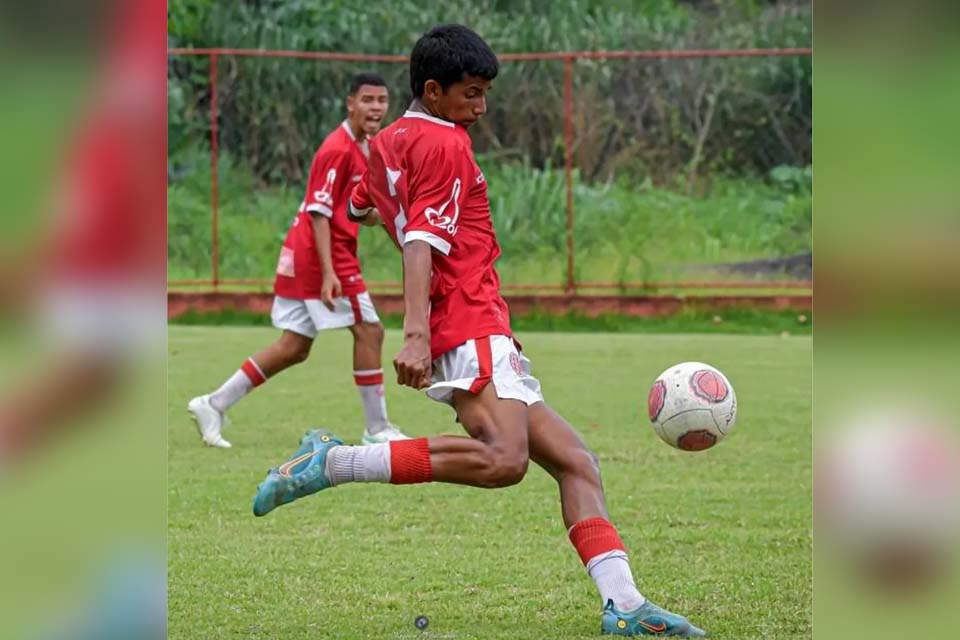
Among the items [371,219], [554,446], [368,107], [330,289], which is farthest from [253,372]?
[554,446]

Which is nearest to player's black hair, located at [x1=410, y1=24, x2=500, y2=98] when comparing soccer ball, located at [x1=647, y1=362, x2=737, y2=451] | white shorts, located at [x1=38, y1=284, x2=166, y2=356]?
soccer ball, located at [x1=647, y1=362, x2=737, y2=451]

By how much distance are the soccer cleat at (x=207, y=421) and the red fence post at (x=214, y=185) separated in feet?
24.5

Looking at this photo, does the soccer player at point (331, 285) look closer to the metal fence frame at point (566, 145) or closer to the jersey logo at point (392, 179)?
the jersey logo at point (392, 179)

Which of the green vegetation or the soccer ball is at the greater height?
the green vegetation

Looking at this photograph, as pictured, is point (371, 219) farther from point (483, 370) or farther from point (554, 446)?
point (554, 446)

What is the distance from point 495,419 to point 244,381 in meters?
4.35

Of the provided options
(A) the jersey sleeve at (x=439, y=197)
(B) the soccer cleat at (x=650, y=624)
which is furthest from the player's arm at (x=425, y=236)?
(B) the soccer cleat at (x=650, y=624)

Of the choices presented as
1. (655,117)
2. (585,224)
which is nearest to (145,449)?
(585,224)

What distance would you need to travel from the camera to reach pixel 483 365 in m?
4.54

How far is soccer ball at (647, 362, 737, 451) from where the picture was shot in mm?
4961

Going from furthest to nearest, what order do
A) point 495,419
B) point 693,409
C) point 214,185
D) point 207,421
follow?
point 214,185 < point 207,421 < point 693,409 < point 495,419

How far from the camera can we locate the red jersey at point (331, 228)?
866 cm

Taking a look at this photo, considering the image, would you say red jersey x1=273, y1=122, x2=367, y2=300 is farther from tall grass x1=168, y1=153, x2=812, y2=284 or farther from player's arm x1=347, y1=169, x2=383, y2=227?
tall grass x1=168, y1=153, x2=812, y2=284

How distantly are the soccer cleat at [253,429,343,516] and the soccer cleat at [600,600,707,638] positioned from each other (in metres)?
0.93
